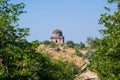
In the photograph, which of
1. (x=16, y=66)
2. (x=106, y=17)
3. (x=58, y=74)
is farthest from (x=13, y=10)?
(x=58, y=74)

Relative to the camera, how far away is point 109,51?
98.3 feet

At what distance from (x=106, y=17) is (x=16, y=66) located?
891 cm

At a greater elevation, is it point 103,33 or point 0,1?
point 0,1

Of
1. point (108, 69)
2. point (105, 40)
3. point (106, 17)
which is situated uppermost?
point (106, 17)

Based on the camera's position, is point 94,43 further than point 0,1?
Yes

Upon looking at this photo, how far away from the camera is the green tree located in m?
30.3

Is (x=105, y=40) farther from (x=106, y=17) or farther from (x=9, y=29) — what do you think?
(x=9, y=29)

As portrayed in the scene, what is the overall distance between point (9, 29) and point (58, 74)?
41.6m

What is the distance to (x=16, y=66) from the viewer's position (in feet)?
100.0

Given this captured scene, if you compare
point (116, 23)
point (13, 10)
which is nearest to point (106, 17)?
point (116, 23)

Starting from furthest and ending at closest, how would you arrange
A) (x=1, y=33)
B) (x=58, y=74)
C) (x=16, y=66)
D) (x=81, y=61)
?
(x=81, y=61), (x=58, y=74), (x=16, y=66), (x=1, y=33)

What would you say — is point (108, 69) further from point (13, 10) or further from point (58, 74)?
point (58, 74)

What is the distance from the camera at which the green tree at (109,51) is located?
30.3m

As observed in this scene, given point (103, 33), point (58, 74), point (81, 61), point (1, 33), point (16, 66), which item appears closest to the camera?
point (1, 33)
